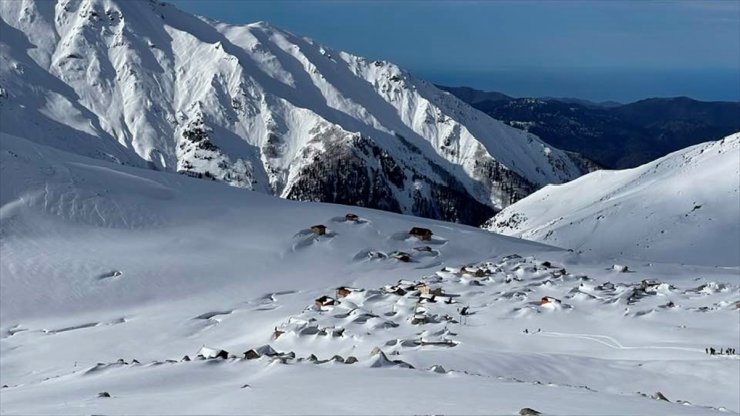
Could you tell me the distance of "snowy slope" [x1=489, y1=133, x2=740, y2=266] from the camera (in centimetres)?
8788

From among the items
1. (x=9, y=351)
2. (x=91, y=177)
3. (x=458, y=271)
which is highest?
(x=91, y=177)

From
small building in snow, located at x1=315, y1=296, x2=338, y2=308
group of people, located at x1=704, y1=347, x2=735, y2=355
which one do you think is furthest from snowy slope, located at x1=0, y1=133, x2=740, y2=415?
small building in snow, located at x1=315, y1=296, x2=338, y2=308

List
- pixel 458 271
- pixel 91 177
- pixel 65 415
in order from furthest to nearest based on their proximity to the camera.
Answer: pixel 91 177 < pixel 458 271 < pixel 65 415

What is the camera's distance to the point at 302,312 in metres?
38.5

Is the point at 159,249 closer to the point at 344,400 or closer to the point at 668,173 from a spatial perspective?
the point at 344,400

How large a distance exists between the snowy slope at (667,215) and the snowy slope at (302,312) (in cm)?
3472

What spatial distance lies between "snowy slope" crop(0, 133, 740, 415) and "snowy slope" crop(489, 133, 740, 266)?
3472 centimetres

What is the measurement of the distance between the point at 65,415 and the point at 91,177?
4997 cm

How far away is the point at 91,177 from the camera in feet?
209

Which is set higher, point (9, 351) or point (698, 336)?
point (698, 336)

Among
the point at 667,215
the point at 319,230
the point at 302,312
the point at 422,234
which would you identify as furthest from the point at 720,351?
the point at 667,215

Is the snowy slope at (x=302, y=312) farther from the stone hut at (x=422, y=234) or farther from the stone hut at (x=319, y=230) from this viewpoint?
the stone hut at (x=319, y=230)

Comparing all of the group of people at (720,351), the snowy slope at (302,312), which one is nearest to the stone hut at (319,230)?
the snowy slope at (302,312)

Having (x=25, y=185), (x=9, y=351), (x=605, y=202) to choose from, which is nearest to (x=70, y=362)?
(x=9, y=351)
